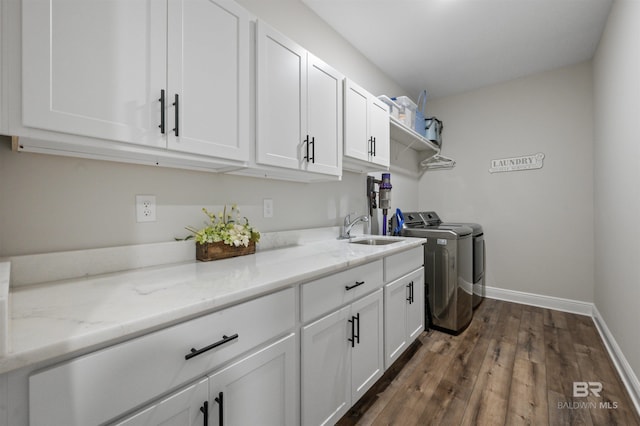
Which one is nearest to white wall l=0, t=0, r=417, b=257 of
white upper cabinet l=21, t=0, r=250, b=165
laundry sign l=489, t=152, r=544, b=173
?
white upper cabinet l=21, t=0, r=250, b=165

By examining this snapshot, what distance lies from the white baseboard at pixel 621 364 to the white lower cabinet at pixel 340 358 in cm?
146

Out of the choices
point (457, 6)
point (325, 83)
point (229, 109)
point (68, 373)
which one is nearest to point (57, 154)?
point (229, 109)

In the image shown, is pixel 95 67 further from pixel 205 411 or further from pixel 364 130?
pixel 364 130

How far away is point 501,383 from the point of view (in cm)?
175

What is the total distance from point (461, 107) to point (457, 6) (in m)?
1.75

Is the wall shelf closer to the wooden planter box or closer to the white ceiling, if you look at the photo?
the white ceiling

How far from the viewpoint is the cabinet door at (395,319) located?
1692mm

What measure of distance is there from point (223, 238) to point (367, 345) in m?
0.98

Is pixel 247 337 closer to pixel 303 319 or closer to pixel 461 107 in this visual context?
pixel 303 319

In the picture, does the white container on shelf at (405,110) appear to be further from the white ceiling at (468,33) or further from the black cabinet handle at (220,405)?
the black cabinet handle at (220,405)

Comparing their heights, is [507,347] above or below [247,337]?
below

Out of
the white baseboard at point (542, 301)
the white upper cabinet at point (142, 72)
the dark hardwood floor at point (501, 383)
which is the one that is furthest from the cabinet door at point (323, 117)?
the white baseboard at point (542, 301)

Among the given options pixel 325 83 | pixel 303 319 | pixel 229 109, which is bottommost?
pixel 303 319

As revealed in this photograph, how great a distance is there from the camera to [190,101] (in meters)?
1.09
